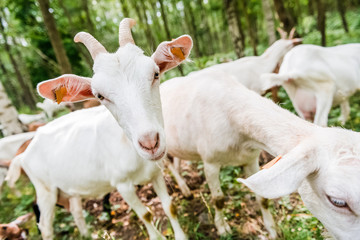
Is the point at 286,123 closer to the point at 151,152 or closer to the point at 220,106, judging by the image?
the point at 220,106

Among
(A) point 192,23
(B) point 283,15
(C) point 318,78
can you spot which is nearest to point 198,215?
(C) point 318,78

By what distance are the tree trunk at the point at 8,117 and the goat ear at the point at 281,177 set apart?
19.2ft

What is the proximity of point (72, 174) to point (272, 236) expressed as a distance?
102 inches

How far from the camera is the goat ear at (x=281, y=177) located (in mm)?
1291

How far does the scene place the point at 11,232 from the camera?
11.5 feet

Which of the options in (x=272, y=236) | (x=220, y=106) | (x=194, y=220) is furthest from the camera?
(x=194, y=220)

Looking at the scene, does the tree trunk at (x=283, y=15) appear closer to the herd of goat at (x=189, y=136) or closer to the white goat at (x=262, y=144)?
the herd of goat at (x=189, y=136)

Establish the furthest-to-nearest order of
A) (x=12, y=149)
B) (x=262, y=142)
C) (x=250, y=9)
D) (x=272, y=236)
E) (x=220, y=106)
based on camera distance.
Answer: (x=250, y=9), (x=12, y=149), (x=272, y=236), (x=220, y=106), (x=262, y=142)

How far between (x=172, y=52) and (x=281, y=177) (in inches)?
54.6

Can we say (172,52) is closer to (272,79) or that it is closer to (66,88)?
(66,88)

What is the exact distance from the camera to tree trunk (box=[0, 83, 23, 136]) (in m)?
5.24

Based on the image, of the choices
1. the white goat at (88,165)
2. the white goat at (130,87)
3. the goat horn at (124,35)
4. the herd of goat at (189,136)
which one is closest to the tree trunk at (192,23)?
the herd of goat at (189,136)

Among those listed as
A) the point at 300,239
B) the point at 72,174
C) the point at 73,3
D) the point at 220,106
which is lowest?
the point at 300,239

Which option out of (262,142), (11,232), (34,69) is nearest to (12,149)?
(11,232)
